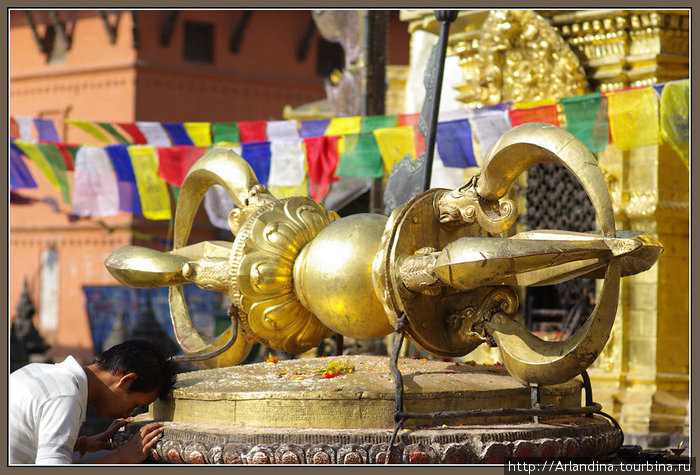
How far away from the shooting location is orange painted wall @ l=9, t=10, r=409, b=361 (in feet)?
68.2

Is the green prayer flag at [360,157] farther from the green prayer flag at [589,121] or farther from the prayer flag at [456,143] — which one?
the green prayer flag at [589,121]

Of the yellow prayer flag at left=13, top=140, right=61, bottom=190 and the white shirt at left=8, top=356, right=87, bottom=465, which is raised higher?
the yellow prayer flag at left=13, top=140, right=61, bottom=190

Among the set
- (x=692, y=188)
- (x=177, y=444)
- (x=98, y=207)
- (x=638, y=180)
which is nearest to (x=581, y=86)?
(x=638, y=180)

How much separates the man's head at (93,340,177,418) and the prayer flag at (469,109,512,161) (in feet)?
15.2

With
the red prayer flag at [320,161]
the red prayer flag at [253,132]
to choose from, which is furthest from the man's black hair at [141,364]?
the red prayer flag at [253,132]

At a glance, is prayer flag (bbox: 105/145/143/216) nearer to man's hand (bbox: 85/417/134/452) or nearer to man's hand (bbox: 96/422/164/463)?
man's hand (bbox: 85/417/134/452)

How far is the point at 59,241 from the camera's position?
69.5 feet

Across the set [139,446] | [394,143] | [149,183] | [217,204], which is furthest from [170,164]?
[139,446]

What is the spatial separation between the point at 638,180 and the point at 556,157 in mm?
5342

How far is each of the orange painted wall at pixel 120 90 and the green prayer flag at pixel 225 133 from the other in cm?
1051

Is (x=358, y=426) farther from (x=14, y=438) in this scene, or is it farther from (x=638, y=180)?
(x=638, y=180)

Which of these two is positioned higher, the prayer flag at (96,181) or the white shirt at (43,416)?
the prayer flag at (96,181)

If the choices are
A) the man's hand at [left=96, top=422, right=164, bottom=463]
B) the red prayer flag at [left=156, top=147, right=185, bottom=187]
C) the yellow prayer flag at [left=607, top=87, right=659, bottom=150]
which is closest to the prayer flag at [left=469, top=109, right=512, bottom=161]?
the yellow prayer flag at [left=607, top=87, right=659, bottom=150]

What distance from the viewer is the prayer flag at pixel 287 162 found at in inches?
353
